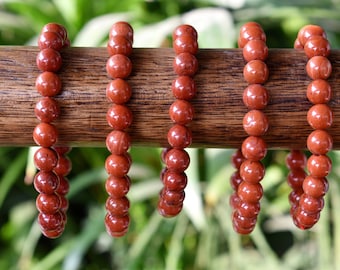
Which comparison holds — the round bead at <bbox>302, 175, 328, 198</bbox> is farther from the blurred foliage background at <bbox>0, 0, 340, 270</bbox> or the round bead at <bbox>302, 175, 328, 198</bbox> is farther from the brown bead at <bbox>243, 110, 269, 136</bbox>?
the blurred foliage background at <bbox>0, 0, 340, 270</bbox>

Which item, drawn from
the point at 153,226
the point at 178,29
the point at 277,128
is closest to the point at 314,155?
the point at 277,128

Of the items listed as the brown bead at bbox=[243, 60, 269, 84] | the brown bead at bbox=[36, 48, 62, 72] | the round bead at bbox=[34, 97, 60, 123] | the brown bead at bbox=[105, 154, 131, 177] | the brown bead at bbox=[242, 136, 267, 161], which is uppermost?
the brown bead at bbox=[36, 48, 62, 72]

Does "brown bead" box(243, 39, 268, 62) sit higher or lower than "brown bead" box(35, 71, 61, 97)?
higher

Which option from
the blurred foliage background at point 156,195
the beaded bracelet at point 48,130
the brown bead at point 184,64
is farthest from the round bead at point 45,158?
the blurred foliage background at point 156,195

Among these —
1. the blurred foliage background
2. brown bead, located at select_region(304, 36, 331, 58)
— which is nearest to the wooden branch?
brown bead, located at select_region(304, 36, 331, 58)

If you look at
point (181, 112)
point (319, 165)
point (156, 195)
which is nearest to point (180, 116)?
point (181, 112)

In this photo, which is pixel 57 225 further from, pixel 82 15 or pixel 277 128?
pixel 82 15
